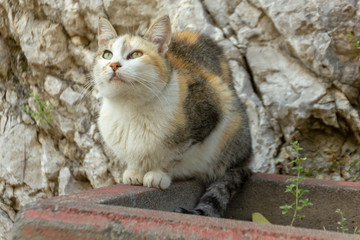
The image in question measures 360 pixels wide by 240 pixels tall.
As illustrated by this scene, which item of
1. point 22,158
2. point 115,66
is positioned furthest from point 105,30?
point 22,158

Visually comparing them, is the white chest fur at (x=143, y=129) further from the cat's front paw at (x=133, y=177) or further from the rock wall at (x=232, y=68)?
the rock wall at (x=232, y=68)

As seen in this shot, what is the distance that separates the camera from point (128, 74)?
1.35 meters

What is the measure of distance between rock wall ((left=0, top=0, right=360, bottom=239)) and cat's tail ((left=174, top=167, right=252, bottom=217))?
68cm

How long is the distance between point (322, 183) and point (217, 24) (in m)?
1.40

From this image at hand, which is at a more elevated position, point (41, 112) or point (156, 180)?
point (156, 180)

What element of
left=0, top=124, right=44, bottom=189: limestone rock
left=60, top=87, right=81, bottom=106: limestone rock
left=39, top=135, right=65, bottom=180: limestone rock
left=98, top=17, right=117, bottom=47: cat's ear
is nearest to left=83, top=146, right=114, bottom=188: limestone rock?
left=39, top=135, right=65, bottom=180: limestone rock

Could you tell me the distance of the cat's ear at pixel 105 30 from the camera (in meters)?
1.61

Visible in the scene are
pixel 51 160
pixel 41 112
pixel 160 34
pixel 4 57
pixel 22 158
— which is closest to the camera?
pixel 160 34

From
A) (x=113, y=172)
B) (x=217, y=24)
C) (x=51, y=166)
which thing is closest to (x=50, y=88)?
(x=51, y=166)

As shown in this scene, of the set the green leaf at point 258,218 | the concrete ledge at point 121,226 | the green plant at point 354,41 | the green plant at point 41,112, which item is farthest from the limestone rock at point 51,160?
the green plant at point 354,41

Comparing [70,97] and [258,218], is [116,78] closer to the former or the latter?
[258,218]

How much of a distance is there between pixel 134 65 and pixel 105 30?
1.16ft

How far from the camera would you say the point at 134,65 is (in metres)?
1.38

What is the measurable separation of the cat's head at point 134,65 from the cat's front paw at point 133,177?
31 centimetres
